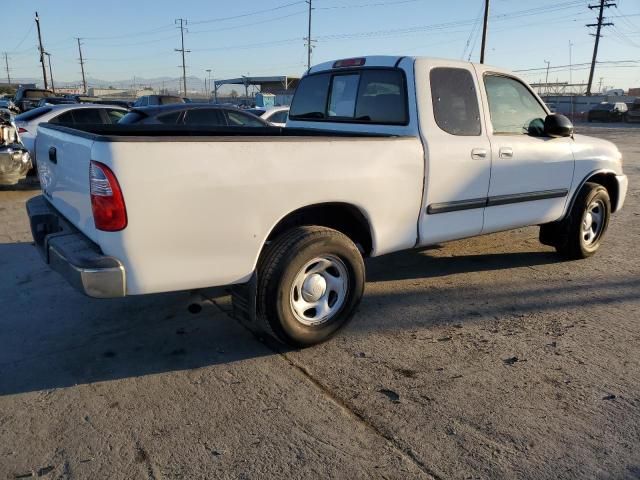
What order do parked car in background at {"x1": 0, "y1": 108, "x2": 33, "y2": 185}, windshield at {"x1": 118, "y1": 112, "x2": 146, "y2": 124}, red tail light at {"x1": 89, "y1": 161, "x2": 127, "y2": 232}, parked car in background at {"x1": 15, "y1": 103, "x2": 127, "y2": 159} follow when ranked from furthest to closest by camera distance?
parked car in background at {"x1": 15, "y1": 103, "x2": 127, "y2": 159} < windshield at {"x1": 118, "y1": 112, "x2": 146, "y2": 124} < parked car in background at {"x1": 0, "y1": 108, "x2": 33, "y2": 185} < red tail light at {"x1": 89, "y1": 161, "x2": 127, "y2": 232}

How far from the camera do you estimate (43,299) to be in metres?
4.47

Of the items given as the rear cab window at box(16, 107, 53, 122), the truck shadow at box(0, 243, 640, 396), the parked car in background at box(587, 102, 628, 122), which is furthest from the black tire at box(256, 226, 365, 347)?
the parked car in background at box(587, 102, 628, 122)

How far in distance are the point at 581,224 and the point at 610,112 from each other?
43.6 meters

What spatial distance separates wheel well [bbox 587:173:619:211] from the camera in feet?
18.7

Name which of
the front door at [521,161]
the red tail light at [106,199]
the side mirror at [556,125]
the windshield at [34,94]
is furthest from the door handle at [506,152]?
the windshield at [34,94]

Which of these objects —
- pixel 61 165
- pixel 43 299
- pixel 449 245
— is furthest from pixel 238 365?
pixel 449 245

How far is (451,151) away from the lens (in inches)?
160

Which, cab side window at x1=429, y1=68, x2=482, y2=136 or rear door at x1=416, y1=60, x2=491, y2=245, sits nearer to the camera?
rear door at x1=416, y1=60, x2=491, y2=245

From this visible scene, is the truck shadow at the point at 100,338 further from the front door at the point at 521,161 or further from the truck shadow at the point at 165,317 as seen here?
the front door at the point at 521,161

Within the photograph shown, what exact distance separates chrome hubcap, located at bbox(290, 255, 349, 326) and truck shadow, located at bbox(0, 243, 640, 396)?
34cm

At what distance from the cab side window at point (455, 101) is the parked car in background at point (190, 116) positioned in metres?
5.34

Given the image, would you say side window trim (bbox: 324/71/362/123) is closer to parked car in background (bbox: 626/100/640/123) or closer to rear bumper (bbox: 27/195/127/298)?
rear bumper (bbox: 27/195/127/298)

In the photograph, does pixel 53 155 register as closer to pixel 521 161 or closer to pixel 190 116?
pixel 521 161

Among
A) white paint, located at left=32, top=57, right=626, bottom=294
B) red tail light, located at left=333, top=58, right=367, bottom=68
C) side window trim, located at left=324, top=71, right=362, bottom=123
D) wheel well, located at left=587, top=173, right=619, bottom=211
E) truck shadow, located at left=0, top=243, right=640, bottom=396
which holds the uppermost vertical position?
red tail light, located at left=333, top=58, right=367, bottom=68
